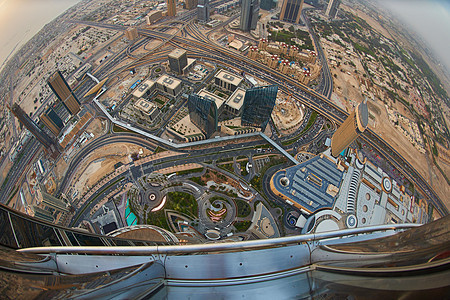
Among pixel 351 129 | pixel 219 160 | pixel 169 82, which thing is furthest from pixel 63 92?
pixel 351 129

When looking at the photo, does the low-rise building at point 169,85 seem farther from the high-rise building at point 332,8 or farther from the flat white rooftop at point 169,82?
the high-rise building at point 332,8

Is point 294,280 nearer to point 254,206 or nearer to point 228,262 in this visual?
point 228,262

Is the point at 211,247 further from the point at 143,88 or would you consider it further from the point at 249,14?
the point at 249,14

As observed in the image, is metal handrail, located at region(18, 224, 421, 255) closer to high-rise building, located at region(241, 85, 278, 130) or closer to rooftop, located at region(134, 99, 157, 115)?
high-rise building, located at region(241, 85, 278, 130)

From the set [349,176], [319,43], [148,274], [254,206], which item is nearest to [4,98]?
A: [254,206]

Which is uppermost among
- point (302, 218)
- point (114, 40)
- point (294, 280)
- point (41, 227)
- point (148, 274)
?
point (294, 280)

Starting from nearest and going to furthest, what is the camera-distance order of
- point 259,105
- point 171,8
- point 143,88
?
point 259,105
point 143,88
point 171,8
